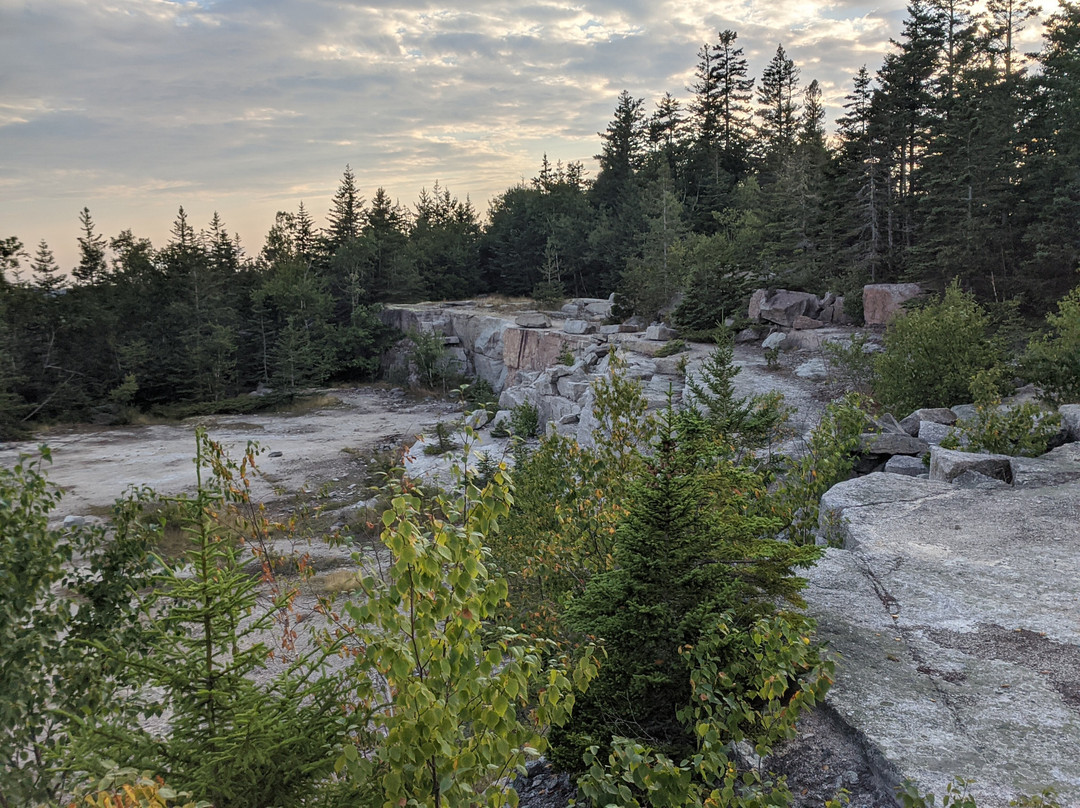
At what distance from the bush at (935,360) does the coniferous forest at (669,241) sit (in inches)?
246

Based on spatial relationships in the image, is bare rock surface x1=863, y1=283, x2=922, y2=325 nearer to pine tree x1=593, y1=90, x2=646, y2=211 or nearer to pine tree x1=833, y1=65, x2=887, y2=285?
pine tree x1=833, y1=65, x2=887, y2=285

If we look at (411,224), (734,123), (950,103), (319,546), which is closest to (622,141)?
(734,123)

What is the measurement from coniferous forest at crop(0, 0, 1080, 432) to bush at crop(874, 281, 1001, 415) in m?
6.25

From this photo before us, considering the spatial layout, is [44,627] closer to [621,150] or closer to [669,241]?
[669,241]

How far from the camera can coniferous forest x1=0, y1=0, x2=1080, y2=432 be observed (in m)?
18.8

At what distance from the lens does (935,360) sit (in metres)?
10.2

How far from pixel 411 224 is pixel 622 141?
13.7 meters

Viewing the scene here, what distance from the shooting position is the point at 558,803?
138 inches

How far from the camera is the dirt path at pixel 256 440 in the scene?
1675 cm

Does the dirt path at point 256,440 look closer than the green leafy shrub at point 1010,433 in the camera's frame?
No

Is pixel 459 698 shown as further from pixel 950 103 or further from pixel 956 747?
pixel 950 103

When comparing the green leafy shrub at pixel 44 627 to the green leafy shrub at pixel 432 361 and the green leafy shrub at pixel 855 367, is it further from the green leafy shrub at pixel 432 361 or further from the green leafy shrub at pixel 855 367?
the green leafy shrub at pixel 432 361

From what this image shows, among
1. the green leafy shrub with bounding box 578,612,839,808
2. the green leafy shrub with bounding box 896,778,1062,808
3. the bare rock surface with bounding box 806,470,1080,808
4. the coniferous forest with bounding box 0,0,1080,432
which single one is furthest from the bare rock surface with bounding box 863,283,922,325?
the green leafy shrub with bounding box 896,778,1062,808

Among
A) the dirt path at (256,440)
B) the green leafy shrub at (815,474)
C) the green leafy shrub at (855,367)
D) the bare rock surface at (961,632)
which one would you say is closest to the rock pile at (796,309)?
the green leafy shrub at (855,367)
